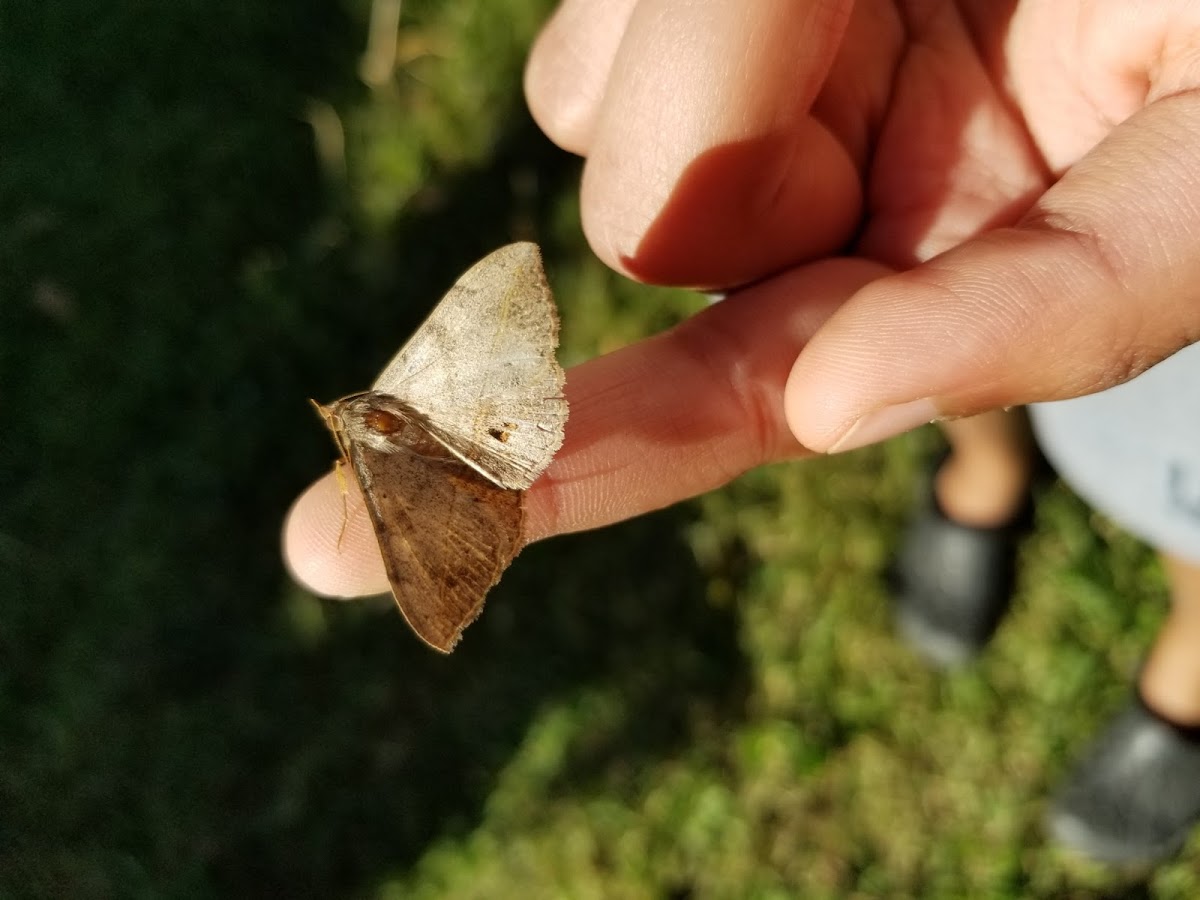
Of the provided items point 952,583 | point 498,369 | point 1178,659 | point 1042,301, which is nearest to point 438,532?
point 498,369

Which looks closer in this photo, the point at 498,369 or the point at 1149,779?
the point at 498,369

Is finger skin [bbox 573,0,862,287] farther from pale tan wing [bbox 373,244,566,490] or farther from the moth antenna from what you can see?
the moth antenna

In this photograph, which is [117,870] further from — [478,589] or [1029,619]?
[1029,619]

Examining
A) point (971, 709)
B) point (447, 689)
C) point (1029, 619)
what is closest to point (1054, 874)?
point (971, 709)

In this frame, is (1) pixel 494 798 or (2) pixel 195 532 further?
(2) pixel 195 532

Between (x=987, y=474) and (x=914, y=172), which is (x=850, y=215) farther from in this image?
(x=987, y=474)

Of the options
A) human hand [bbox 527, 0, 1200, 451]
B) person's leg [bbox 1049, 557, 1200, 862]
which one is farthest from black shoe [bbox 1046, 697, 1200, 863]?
human hand [bbox 527, 0, 1200, 451]
